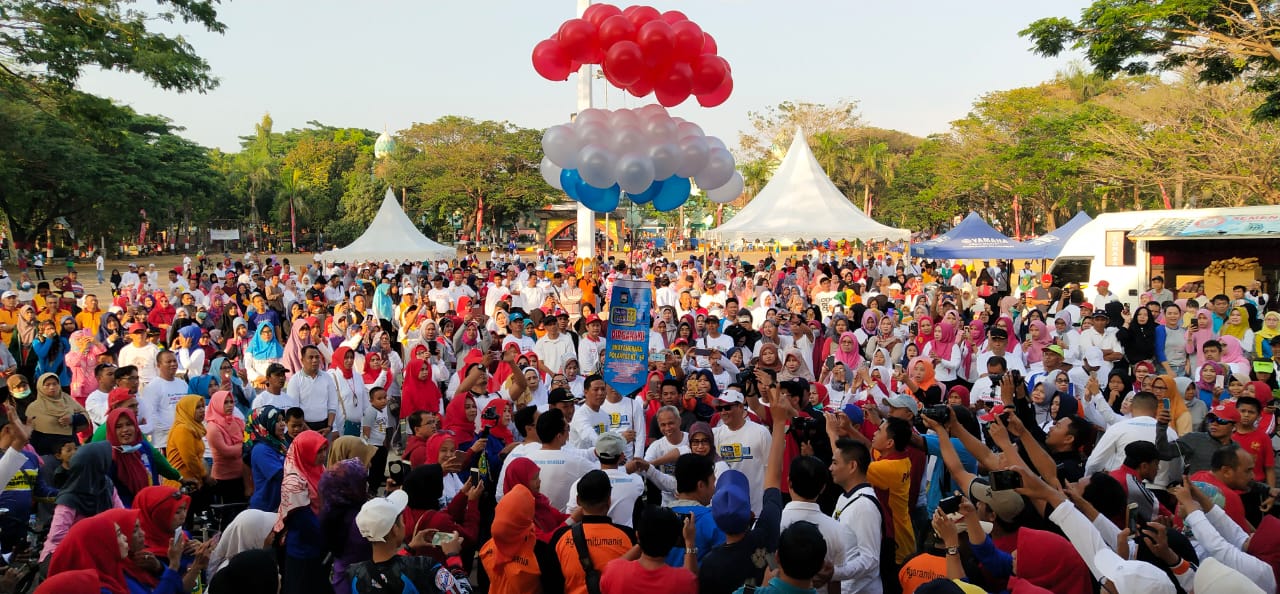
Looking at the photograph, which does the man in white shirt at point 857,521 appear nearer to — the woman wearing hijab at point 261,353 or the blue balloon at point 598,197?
the blue balloon at point 598,197

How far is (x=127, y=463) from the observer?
5164mm

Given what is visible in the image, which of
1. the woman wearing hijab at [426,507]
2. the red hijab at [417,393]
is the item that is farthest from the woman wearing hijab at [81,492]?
the red hijab at [417,393]

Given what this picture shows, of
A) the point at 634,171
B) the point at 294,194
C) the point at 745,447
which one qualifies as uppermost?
the point at 294,194

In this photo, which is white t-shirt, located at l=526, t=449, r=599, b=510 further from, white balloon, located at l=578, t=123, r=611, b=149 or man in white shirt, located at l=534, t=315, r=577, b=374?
man in white shirt, located at l=534, t=315, r=577, b=374

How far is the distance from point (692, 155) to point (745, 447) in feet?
11.6

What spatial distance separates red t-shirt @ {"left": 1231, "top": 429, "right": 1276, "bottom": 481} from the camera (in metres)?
5.54

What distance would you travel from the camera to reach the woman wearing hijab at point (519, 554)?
352 centimetres

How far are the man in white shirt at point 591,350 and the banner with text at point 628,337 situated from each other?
3.95 ft

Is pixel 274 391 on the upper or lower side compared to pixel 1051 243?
lower

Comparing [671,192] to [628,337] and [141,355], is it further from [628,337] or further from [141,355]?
[141,355]

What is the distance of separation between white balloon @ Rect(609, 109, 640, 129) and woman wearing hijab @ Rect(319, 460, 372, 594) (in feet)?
15.2

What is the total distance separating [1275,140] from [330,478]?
27.6 m

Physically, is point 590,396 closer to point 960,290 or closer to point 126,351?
point 126,351

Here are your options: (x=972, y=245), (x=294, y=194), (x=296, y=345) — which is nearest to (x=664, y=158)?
(x=296, y=345)
